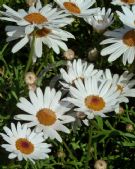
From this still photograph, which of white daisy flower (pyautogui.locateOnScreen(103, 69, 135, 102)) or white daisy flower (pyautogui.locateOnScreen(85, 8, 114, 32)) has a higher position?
white daisy flower (pyautogui.locateOnScreen(85, 8, 114, 32))

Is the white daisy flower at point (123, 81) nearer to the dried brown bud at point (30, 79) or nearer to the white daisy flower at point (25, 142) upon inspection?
the dried brown bud at point (30, 79)

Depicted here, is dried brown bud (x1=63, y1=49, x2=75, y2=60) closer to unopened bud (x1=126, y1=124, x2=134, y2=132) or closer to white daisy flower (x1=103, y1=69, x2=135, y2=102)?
white daisy flower (x1=103, y1=69, x2=135, y2=102)

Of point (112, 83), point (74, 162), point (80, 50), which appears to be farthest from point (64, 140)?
point (80, 50)

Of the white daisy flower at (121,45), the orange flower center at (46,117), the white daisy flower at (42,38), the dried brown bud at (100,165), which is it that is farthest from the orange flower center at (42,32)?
the dried brown bud at (100,165)

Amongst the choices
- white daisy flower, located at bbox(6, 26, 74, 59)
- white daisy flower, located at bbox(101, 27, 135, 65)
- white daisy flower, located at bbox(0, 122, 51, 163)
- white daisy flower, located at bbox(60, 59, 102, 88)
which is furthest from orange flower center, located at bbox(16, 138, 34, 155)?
white daisy flower, located at bbox(101, 27, 135, 65)

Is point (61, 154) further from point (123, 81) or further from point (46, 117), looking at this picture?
point (123, 81)
